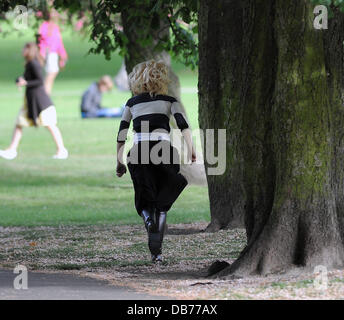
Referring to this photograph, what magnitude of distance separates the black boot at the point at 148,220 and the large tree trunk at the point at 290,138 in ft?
3.58

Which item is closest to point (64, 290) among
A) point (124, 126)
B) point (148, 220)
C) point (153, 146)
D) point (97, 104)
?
point (148, 220)

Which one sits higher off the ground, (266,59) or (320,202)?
(266,59)

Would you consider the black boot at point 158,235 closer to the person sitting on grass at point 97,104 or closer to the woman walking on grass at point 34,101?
the woman walking on grass at point 34,101

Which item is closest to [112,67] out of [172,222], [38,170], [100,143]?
[100,143]

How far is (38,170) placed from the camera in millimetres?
20453

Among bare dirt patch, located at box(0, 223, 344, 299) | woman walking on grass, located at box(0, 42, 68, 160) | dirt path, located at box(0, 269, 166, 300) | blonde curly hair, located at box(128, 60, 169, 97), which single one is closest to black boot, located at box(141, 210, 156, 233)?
bare dirt patch, located at box(0, 223, 344, 299)

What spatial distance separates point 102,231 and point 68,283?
4267 millimetres

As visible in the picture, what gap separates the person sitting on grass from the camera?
3002cm

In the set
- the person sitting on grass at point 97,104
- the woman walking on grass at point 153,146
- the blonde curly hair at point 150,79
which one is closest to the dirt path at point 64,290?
the woman walking on grass at point 153,146

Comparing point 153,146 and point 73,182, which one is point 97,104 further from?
point 153,146

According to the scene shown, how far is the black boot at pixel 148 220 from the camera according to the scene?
9477 millimetres

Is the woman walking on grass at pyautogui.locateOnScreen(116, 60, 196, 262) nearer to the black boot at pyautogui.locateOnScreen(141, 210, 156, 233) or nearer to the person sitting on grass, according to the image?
the black boot at pyautogui.locateOnScreen(141, 210, 156, 233)

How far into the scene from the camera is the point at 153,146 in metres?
9.34

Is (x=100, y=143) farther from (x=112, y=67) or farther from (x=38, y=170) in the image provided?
(x=112, y=67)
